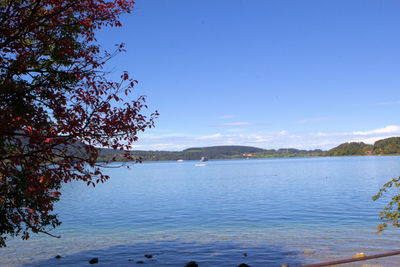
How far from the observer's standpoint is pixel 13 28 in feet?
28.7

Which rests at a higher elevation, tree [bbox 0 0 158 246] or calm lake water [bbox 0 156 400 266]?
tree [bbox 0 0 158 246]

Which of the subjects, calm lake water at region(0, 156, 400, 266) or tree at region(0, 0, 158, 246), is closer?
tree at region(0, 0, 158, 246)

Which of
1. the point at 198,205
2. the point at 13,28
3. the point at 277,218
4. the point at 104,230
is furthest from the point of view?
the point at 198,205

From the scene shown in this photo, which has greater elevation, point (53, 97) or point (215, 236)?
point (53, 97)

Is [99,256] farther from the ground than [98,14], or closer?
closer

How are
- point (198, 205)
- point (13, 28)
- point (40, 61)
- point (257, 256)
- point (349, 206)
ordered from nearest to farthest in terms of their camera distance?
point (13, 28)
point (40, 61)
point (257, 256)
point (349, 206)
point (198, 205)

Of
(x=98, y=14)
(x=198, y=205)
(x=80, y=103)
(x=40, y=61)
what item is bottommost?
(x=198, y=205)

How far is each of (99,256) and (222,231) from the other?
1152cm

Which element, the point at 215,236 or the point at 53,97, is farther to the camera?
the point at 215,236

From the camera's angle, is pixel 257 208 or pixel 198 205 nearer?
pixel 257 208

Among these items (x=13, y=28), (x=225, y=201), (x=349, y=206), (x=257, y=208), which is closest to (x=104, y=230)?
(x=257, y=208)

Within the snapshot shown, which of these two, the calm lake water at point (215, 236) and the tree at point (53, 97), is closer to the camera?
the tree at point (53, 97)

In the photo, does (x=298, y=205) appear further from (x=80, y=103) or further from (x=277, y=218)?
(x=80, y=103)

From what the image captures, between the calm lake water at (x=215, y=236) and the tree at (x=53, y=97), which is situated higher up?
the tree at (x=53, y=97)
